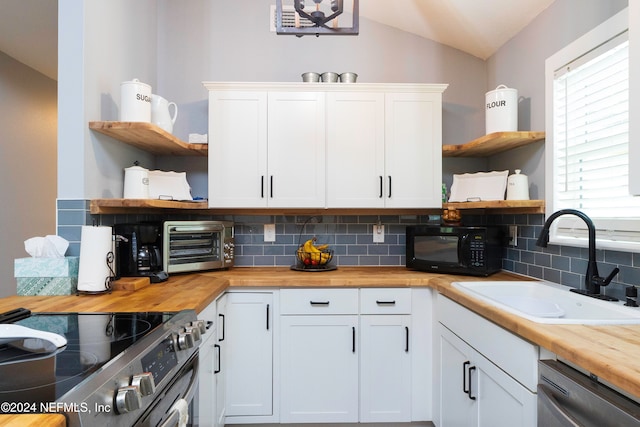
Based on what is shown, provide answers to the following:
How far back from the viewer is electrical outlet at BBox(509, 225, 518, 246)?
2266 millimetres

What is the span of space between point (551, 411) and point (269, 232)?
194 centimetres

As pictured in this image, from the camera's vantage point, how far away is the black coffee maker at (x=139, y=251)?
1890 mm

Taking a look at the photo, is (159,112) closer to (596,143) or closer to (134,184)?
(134,184)

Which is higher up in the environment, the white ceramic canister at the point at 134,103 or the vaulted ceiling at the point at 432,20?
the vaulted ceiling at the point at 432,20

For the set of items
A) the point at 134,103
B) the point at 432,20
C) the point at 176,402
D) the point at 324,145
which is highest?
the point at 432,20

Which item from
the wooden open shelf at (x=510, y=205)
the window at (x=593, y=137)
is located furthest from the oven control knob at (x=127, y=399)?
the wooden open shelf at (x=510, y=205)

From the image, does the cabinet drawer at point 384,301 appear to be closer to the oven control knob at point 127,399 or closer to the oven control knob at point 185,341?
the oven control knob at point 185,341

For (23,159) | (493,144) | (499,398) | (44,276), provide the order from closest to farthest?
(499,398)
(44,276)
(493,144)
(23,159)

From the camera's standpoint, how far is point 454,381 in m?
1.81

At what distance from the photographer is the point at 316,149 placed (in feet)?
7.64

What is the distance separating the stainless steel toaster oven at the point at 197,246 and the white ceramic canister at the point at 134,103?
23.7 inches

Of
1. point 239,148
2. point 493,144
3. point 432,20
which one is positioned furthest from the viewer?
point 432,20

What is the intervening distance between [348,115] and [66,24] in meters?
1.55

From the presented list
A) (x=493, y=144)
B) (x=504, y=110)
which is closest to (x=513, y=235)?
(x=493, y=144)
